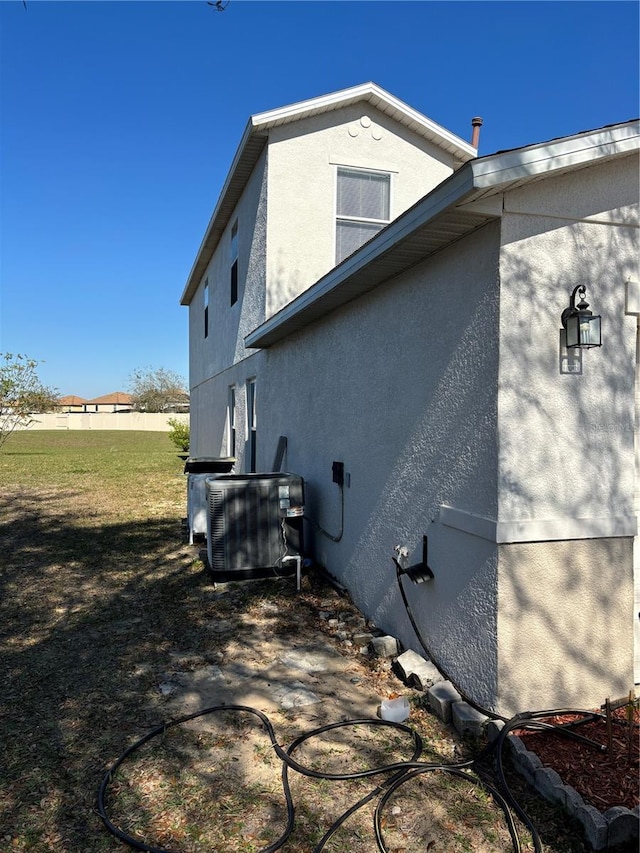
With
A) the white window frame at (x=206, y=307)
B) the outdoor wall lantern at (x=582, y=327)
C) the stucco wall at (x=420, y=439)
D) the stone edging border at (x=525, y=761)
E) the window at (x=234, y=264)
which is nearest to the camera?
the stone edging border at (x=525, y=761)

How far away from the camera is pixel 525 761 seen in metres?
2.79

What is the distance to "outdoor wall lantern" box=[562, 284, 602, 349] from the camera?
308 centimetres

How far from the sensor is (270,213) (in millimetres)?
7922

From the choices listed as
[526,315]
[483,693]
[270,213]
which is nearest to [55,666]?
[483,693]

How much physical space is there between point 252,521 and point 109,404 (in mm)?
106589

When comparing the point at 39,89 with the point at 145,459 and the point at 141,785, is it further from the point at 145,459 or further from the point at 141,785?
the point at 145,459

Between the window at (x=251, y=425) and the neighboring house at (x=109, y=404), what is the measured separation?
94432 millimetres

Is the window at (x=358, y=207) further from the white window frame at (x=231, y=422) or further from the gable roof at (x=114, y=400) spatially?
the gable roof at (x=114, y=400)

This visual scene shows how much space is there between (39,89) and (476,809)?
8.58 meters

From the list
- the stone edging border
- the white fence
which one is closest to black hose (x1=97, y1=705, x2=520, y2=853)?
the stone edging border

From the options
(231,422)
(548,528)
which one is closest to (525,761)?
(548,528)

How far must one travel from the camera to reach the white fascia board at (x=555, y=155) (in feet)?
9.33

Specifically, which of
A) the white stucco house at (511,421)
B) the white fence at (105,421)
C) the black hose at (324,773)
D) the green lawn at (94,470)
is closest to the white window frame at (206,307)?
the green lawn at (94,470)

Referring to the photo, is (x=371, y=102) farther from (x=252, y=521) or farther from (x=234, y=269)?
(x=252, y=521)
